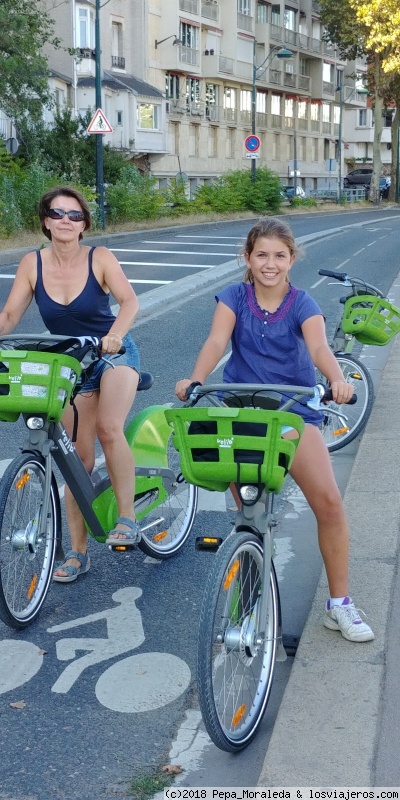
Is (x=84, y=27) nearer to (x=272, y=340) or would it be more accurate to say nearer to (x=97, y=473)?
(x=97, y=473)

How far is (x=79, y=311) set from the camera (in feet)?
16.4

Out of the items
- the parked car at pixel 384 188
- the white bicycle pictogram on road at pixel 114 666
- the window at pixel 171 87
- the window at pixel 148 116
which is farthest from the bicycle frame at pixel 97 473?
the parked car at pixel 384 188

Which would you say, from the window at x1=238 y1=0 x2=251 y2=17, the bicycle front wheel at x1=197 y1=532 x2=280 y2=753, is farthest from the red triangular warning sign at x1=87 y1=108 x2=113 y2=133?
the window at x1=238 y1=0 x2=251 y2=17

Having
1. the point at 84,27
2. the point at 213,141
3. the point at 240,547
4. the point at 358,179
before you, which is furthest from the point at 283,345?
the point at 358,179

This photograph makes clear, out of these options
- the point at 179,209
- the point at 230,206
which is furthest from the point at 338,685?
the point at 230,206

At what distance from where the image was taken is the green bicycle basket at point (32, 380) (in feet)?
14.4

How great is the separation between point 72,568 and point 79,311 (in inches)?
45.9

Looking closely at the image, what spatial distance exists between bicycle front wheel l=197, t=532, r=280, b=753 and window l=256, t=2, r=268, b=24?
76.3 metres

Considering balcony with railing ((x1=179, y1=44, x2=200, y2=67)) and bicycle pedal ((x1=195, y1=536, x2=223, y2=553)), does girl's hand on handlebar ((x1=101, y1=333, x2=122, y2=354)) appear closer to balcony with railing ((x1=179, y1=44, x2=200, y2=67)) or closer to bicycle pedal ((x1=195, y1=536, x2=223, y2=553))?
bicycle pedal ((x1=195, y1=536, x2=223, y2=553))

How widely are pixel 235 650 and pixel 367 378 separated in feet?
16.0

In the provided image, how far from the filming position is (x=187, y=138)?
2562 inches

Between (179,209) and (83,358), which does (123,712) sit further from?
(179,209)

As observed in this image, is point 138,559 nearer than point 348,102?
Yes

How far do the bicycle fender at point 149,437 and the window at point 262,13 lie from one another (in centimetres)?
7444
